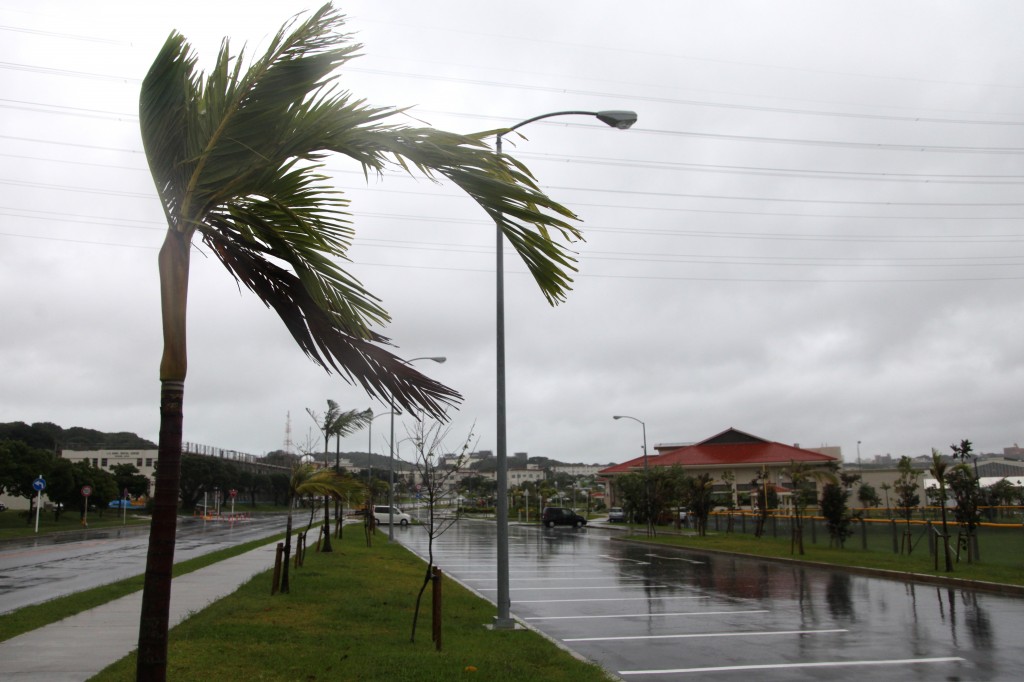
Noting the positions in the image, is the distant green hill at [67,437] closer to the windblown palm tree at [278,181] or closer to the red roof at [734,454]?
the red roof at [734,454]

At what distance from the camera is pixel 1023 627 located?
41.1 ft

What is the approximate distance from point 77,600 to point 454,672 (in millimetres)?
9185

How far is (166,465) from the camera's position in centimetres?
341

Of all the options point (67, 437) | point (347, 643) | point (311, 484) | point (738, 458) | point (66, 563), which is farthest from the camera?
point (67, 437)

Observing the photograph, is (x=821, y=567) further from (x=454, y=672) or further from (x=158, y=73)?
(x=158, y=73)

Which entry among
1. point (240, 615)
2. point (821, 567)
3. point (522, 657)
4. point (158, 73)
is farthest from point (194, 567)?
point (158, 73)

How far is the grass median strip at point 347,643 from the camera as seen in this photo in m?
7.94

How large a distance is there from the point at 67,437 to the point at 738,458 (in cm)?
9648

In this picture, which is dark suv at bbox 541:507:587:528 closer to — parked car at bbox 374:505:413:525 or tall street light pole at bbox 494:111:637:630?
parked car at bbox 374:505:413:525

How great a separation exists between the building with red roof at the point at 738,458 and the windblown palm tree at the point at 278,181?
202 feet

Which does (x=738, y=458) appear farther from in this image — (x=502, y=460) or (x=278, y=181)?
(x=278, y=181)

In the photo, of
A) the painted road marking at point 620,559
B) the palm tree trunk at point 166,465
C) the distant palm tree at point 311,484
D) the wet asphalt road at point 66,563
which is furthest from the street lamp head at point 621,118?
the painted road marking at point 620,559

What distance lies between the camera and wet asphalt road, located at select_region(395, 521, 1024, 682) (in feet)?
32.3

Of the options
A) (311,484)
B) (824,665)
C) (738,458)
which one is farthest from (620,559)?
(738,458)
